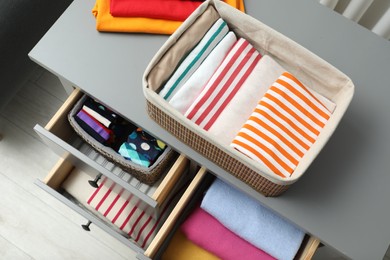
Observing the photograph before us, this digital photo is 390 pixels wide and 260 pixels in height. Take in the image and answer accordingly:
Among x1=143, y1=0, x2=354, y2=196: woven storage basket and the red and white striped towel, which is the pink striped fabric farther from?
the red and white striped towel

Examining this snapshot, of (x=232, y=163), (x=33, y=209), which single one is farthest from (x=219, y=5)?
(x=33, y=209)

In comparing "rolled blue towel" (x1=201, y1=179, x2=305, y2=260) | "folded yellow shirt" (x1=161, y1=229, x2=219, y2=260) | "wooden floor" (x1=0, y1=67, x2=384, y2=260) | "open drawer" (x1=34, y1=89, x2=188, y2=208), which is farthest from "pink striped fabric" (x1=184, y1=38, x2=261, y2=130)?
"wooden floor" (x1=0, y1=67, x2=384, y2=260)

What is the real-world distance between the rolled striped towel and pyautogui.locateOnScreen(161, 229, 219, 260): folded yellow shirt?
0.42 m

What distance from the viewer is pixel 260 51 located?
96 centimetres

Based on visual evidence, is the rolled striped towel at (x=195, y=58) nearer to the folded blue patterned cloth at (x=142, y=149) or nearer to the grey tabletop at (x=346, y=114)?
the grey tabletop at (x=346, y=114)

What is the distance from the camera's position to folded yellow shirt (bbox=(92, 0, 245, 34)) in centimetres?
98

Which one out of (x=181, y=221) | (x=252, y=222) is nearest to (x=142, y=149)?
(x=181, y=221)

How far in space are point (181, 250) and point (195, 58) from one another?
1.67ft

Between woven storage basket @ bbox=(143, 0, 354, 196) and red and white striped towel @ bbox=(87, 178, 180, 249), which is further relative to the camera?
red and white striped towel @ bbox=(87, 178, 180, 249)

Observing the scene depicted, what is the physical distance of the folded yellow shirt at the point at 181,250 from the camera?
114 cm

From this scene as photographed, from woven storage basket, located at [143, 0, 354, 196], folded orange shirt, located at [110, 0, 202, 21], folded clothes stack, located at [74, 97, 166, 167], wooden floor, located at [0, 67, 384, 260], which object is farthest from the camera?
wooden floor, located at [0, 67, 384, 260]

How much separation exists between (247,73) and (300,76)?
11 centimetres

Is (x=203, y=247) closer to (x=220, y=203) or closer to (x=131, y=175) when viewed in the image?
(x=220, y=203)

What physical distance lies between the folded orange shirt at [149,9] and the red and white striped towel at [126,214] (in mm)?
487
